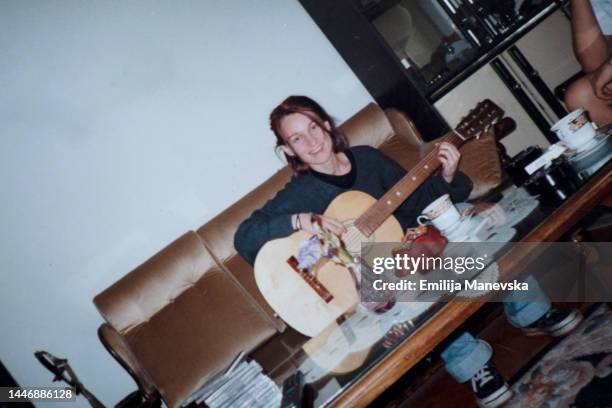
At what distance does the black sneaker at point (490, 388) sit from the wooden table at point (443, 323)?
52 centimetres

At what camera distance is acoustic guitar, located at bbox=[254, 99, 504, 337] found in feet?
6.28

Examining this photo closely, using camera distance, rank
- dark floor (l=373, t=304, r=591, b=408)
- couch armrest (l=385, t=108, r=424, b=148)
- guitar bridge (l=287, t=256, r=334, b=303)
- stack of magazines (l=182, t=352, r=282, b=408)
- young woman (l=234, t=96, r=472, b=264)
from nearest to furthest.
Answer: stack of magazines (l=182, t=352, r=282, b=408), dark floor (l=373, t=304, r=591, b=408), guitar bridge (l=287, t=256, r=334, b=303), young woman (l=234, t=96, r=472, b=264), couch armrest (l=385, t=108, r=424, b=148)

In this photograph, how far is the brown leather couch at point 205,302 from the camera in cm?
211

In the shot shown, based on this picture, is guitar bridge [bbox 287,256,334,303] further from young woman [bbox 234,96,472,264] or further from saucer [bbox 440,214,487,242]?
saucer [bbox 440,214,487,242]

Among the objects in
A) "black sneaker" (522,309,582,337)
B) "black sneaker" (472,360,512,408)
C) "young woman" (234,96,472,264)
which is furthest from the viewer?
"young woman" (234,96,472,264)

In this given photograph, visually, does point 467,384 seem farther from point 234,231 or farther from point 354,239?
point 234,231

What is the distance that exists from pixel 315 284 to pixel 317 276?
4 cm

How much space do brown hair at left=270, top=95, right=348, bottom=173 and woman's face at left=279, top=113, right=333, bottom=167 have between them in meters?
0.03

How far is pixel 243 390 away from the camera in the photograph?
1351mm

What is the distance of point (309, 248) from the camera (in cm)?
204

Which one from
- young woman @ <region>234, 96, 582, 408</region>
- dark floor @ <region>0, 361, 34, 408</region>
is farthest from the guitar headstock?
dark floor @ <region>0, 361, 34, 408</region>

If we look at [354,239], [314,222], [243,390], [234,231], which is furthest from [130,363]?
[354,239]

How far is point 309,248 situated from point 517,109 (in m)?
1.73

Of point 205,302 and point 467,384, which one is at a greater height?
point 205,302
